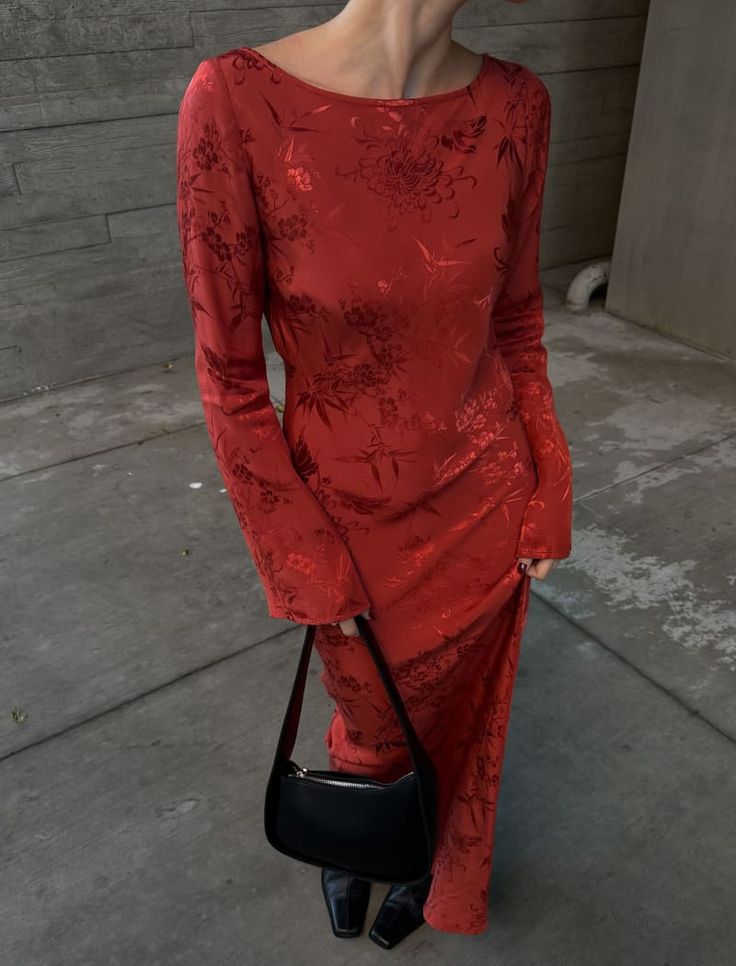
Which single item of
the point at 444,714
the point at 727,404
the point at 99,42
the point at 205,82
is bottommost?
the point at 727,404

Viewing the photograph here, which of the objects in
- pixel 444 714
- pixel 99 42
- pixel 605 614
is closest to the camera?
pixel 444 714

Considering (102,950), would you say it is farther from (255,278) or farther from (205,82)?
(205,82)

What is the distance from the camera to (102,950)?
71.7 inches

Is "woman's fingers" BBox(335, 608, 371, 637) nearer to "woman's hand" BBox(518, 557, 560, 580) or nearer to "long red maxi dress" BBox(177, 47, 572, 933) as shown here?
"long red maxi dress" BBox(177, 47, 572, 933)

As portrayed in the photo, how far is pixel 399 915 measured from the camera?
1.85 meters

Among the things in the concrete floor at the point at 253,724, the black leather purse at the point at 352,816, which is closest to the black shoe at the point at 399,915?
the concrete floor at the point at 253,724

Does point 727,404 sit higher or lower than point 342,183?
lower

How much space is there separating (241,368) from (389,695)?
555mm

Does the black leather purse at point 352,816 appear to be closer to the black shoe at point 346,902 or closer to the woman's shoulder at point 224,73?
the black shoe at point 346,902

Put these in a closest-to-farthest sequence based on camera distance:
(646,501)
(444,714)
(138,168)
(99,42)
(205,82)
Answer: (205,82)
(444,714)
(646,501)
(99,42)
(138,168)

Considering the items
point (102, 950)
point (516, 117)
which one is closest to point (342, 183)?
point (516, 117)

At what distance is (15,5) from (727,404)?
3.35 meters

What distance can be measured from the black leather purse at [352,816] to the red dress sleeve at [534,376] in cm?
41

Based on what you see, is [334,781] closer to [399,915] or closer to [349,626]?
[349,626]
